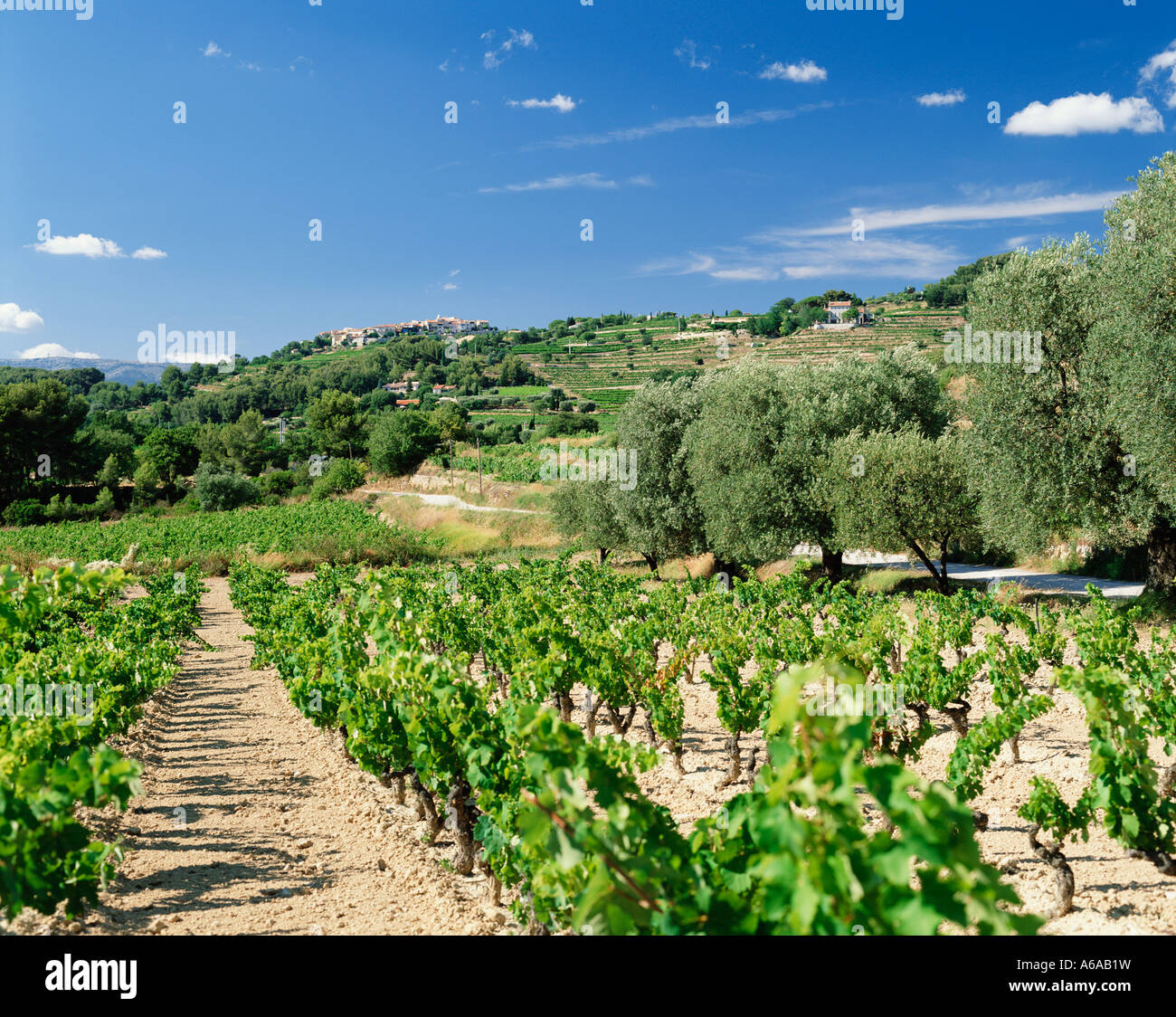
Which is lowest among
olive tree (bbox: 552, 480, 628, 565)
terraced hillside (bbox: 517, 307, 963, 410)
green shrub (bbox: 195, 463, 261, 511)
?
olive tree (bbox: 552, 480, 628, 565)

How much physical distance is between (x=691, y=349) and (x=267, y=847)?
340 feet

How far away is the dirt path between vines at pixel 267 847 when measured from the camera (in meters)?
5.98

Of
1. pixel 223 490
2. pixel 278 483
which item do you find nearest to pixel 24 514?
pixel 223 490

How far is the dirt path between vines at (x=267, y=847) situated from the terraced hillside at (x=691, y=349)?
166 ft

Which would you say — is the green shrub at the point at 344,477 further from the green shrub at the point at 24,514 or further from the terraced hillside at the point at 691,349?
the terraced hillside at the point at 691,349

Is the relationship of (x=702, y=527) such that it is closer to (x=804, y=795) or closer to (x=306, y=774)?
(x=306, y=774)

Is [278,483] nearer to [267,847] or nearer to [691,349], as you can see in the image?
[691,349]

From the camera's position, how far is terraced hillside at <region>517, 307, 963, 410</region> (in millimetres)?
77188

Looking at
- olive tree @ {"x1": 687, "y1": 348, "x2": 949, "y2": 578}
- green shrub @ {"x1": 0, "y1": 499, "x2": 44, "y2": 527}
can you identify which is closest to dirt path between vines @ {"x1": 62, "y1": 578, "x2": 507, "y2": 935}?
olive tree @ {"x1": 687, "y1": 348, "x2": 949, "y2": 578}

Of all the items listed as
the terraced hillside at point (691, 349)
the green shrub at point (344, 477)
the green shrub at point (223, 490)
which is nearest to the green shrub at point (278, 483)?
the green shrub at point (223, 490)

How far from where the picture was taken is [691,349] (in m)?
106

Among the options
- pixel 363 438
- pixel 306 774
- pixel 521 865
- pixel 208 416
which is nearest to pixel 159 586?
pixel 306 774

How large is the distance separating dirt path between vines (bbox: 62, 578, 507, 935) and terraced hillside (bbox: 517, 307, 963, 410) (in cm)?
5055

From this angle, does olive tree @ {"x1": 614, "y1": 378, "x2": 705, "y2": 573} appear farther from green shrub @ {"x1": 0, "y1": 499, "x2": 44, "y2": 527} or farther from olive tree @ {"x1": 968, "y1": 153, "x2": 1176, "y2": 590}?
green shrub @ {"x1": 0, "y1": 499, "x2": 44, "y2": 527}
